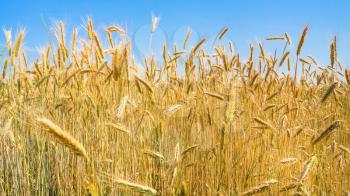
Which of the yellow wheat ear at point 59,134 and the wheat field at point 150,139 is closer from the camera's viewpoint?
the yellow wheat ear at point 59,134

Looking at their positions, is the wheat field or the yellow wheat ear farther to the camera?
the wheat field

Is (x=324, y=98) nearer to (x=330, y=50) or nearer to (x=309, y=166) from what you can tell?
(x=309, y=166)

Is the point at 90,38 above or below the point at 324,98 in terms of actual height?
above

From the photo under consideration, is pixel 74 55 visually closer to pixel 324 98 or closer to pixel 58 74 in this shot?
pixel 58 74

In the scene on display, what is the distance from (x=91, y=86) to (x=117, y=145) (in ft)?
1.65

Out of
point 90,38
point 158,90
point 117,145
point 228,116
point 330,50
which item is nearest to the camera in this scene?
point 228,116

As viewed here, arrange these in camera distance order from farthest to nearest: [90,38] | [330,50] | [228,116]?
[330,50] → [90,38] → [228,116]

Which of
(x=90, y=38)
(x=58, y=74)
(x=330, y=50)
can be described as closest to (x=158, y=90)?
(x=90, y=38)

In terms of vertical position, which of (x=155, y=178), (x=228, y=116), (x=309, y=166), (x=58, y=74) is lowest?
(x=155, y=178)

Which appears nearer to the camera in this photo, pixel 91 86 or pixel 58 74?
pixel 91 86

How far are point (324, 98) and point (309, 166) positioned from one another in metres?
0.57

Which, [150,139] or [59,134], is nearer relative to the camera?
[59,134]

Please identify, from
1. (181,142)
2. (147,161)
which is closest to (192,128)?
(181,142)

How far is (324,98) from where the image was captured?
208cm
